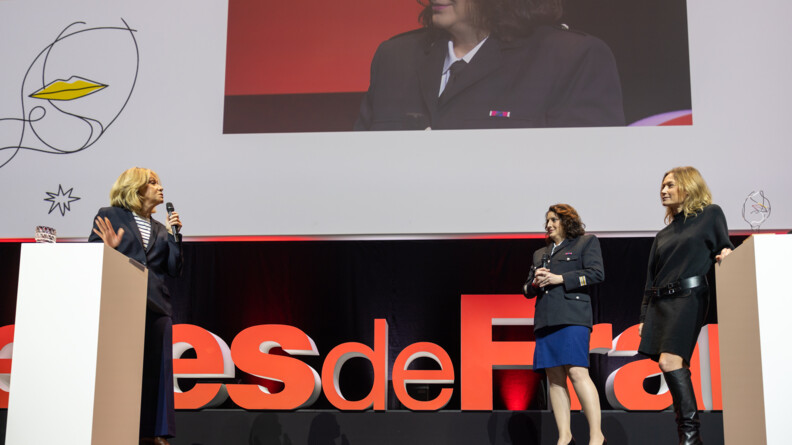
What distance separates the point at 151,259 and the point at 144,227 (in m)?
0.15

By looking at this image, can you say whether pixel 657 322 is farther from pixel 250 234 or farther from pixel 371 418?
pixel 250 234

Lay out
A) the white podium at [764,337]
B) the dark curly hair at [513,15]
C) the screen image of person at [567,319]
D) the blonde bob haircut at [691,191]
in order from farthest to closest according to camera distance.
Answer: the dark curly hair at [513,15] < the screen image of person at [567,319] < the blonde bob haircut at [691,191] < the white podium at [764,337]

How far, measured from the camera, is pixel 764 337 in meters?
2.63

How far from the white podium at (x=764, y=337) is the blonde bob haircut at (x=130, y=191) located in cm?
254

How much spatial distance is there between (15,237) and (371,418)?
2539 mm

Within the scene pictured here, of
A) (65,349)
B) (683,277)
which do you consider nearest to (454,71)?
(683,277)

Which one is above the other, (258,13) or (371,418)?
(258,13)

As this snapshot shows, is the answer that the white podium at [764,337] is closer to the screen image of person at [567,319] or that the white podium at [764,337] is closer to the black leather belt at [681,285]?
the black leather belt at [681,285]

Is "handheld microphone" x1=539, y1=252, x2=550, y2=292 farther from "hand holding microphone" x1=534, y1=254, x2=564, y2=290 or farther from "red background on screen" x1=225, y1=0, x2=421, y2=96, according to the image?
"red background on screen" x1=225, y1=0, x2=421, y2=96

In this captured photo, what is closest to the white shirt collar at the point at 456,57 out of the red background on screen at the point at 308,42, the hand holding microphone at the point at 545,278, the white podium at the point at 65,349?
the red background on screen at the point at 308,42

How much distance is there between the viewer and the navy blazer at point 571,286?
3951mm

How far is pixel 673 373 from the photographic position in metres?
3.48

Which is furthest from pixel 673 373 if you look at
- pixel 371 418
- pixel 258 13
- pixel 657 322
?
pixel 258 13

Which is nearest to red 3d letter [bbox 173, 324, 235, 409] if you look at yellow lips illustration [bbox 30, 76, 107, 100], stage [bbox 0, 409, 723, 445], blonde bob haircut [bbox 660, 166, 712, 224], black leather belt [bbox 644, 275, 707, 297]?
stage [bbox 0, 409, 723, 445]
